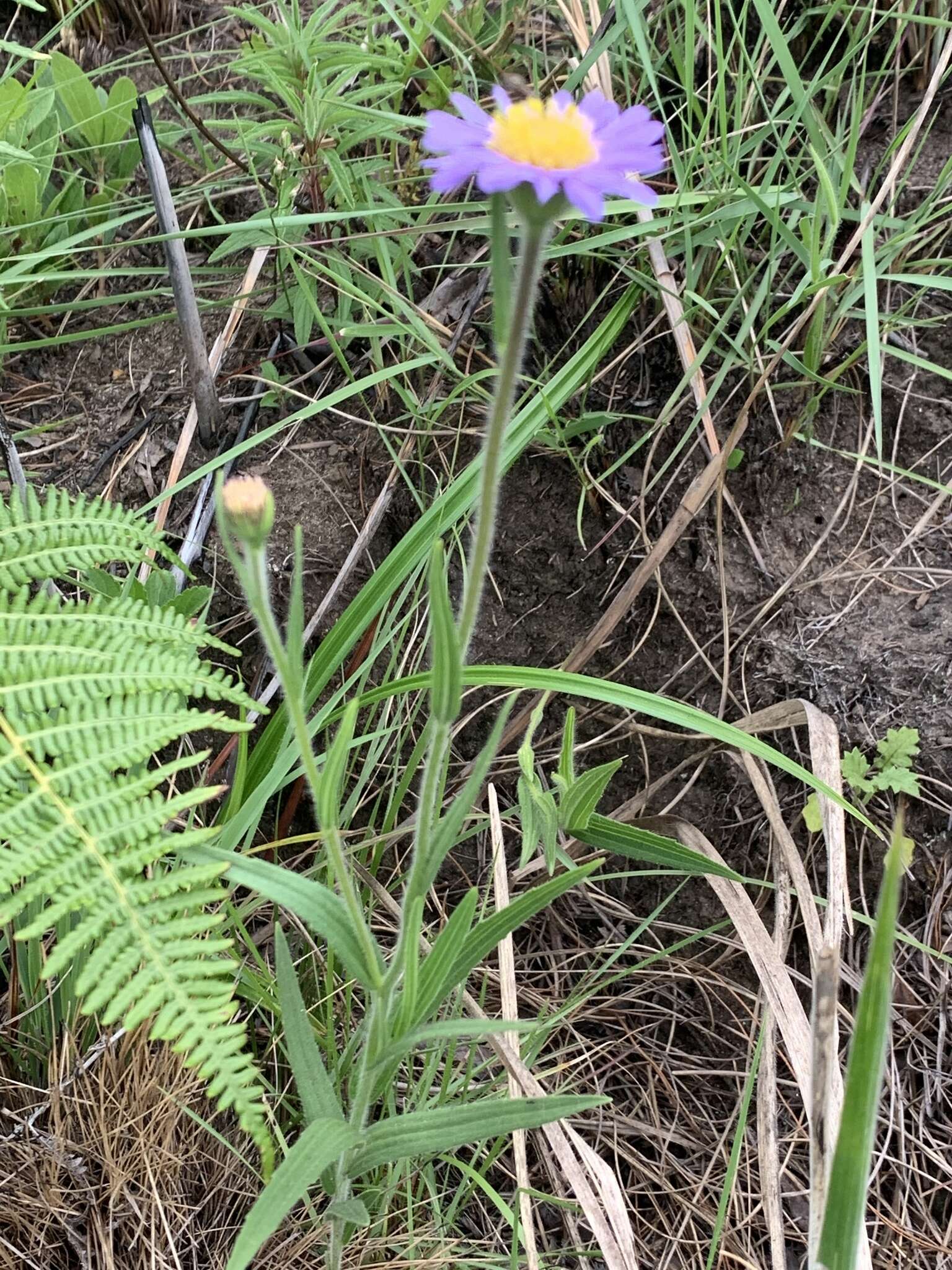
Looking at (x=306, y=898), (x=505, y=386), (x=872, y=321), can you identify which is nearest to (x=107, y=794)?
(x=306, y=898)

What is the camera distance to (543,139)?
0.90 meters

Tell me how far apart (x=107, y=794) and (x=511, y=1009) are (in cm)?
72

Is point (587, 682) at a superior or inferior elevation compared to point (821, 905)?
superior

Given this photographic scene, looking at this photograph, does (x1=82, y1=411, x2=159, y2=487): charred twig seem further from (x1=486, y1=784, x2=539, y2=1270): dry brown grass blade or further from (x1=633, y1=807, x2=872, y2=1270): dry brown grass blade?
(x1=633, y1=807, x2=872, y2=1270): dry brown grass blade

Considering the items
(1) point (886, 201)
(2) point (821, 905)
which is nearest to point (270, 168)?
(1) point (886, 201)

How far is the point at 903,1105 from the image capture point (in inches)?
65.3

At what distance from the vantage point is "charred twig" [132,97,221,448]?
1805mm

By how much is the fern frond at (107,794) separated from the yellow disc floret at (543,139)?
71 centimetres

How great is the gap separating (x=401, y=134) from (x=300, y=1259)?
2.06 meters

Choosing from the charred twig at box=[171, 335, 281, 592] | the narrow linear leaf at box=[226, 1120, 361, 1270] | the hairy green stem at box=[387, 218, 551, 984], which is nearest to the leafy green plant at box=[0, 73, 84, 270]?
the charred twig at box=[171, 335, 281, 592]

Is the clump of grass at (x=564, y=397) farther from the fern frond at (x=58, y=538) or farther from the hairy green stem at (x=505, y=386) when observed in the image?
the hairy green stem at (x=505, y=386)

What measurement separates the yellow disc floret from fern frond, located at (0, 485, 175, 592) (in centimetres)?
83

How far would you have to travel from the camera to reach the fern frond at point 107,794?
40.4 inches

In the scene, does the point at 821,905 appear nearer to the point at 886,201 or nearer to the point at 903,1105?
the point at 903,1105
